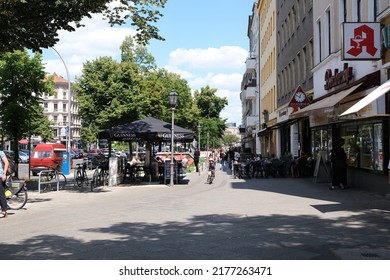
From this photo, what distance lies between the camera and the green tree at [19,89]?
872 inches

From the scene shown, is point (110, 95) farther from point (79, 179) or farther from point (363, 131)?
point (363, 131)

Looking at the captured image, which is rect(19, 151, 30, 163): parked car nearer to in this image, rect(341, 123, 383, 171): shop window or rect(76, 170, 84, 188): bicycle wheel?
rect(76, 170, 84, 188): bicycle wheel

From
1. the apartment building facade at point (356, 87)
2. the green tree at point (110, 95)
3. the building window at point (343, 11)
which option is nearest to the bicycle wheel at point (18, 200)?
the apartment building facade at point (356, 87)

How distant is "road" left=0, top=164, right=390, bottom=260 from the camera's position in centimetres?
668

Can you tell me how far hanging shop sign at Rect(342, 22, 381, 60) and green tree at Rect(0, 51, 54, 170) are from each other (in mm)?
14948

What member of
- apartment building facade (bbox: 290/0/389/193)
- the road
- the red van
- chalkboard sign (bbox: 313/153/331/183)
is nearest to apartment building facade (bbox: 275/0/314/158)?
apartment building facade (bbox: 290/0/389/193)

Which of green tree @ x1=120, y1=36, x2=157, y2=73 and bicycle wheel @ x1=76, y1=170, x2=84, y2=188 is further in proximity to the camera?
green tree @ x1=120, y1=36, x2=157, y2=73

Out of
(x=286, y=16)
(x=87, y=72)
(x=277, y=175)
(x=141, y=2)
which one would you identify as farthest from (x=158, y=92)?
(x=141, y=2)

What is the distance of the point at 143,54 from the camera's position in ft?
236

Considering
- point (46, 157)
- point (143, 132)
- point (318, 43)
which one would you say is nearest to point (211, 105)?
point (46, 157)

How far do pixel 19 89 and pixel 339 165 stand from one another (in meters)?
15.2

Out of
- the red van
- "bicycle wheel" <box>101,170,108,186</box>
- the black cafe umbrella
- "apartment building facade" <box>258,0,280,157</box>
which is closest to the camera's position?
the black cafe umbrella

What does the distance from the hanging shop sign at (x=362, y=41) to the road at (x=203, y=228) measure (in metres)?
4.07

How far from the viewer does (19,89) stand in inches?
881
